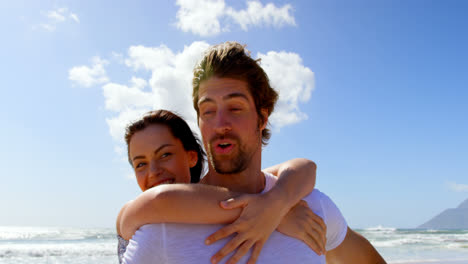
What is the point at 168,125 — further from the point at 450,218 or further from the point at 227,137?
the point at 450,218

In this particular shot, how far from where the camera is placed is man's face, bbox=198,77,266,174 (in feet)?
7.02

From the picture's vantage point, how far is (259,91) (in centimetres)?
242

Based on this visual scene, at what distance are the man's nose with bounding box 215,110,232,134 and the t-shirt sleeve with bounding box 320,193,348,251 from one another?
0.78 m

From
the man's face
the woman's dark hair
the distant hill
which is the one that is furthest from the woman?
the distant hill

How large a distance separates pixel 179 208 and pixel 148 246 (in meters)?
0.21

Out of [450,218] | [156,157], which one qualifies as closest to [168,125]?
[156,157]

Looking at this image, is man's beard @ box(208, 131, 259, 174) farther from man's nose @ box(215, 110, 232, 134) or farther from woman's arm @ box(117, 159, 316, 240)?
woman's arm @ box(117, 159, 316, 240)


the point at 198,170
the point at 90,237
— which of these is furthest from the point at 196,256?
the point at 90,237

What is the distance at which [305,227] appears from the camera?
1945 millimetres

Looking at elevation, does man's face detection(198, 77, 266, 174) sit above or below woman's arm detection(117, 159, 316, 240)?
above

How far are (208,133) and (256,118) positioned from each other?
1.24 ft

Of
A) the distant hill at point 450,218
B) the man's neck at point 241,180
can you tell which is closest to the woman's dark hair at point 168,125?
the man's neck at point 241,180

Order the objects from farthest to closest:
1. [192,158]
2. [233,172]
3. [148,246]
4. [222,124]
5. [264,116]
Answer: [192,158]
[264,116]
[233,172]
[222,124]
[148,246]

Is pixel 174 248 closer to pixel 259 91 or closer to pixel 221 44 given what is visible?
pixel 259 91
